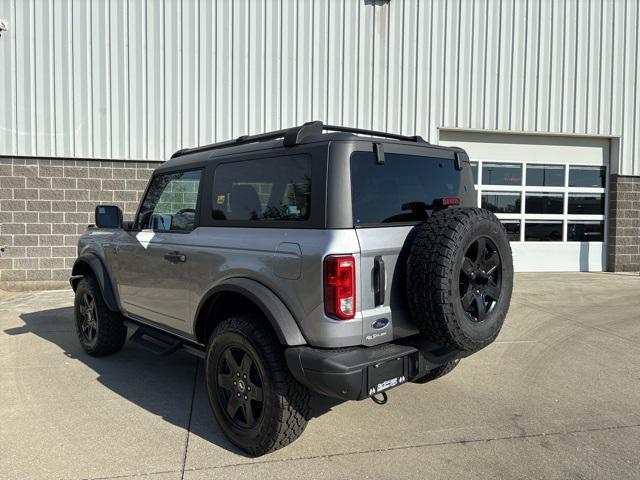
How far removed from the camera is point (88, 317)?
5.15m

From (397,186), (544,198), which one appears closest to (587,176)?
(544,198)

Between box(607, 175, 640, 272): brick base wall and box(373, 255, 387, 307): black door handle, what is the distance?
10537mm

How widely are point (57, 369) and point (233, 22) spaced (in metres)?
7.24

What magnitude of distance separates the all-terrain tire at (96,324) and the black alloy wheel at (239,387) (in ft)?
6.72

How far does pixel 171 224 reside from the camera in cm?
403

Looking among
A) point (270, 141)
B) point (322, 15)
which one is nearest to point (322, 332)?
point (270, 141)

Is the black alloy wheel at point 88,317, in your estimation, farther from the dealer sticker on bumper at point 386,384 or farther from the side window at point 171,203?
the dealer sticker on bumper at point 386,384

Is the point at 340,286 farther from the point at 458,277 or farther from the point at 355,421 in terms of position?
the point at 355,421

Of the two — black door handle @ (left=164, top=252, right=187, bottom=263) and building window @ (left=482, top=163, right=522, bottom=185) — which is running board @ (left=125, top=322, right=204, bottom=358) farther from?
building window @ (left=482, top=163, right=522, bottom=185)

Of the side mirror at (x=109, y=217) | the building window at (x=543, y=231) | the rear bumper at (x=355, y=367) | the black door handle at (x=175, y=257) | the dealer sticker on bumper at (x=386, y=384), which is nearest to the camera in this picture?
the rear bumper at (x=355, y=367)

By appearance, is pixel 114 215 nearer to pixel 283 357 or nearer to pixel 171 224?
pixel 171 224

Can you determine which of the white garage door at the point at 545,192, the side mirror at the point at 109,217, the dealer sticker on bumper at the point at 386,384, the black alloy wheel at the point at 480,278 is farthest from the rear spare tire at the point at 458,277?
the white garage door at the point at 545,192

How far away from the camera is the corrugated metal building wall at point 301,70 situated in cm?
907

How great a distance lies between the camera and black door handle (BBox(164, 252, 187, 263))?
370 centimetres
